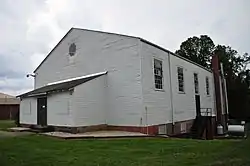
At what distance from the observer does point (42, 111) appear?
21391 mm

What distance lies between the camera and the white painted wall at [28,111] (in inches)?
875

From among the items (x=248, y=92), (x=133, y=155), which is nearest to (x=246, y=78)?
(x=248, y=92)

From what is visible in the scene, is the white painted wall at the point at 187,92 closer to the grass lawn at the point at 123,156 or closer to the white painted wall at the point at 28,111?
the white painted wall at the point at 28,111

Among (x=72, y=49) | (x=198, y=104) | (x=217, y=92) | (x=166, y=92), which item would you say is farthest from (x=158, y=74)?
(x=217, y=92)

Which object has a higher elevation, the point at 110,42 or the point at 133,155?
the point at 110,42

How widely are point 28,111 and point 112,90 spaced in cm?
719

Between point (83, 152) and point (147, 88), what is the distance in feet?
28.4

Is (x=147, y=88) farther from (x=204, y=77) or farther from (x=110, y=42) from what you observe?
(x=204, y=77)

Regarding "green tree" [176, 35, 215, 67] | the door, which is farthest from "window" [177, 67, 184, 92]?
"green tree" [176, 35, 215, 67]

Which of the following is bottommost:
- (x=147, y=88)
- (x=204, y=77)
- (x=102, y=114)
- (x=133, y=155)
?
(x=133, y=155)

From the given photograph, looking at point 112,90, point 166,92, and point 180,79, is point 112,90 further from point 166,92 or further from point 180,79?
point 180,79

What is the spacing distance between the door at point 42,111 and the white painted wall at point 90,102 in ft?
12.7

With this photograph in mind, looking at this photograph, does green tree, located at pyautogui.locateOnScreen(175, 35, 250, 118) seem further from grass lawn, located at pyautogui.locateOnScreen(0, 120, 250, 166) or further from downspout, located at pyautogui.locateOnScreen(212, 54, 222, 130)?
grass lawn, located at pyautogui.locateOnScreen(0, 120, 250, 166)

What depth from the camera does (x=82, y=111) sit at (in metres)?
18.3
